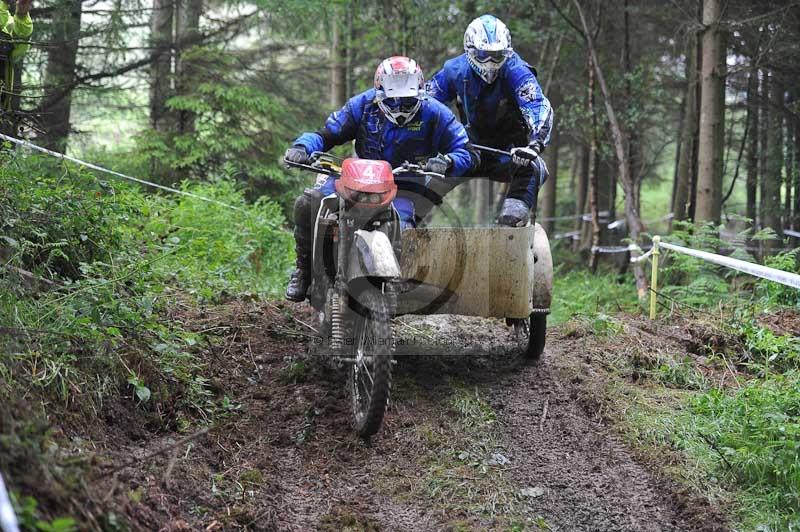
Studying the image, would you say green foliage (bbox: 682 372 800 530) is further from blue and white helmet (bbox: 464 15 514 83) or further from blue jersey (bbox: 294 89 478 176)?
blue and white helmet (bbox: 464 15 514 83)

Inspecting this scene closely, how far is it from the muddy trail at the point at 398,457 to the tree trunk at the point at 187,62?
700 centimetres

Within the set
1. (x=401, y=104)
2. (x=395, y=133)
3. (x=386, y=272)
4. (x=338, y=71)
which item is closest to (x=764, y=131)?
(x=338, y=71)

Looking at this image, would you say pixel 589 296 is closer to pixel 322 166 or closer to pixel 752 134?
pixel 322 166

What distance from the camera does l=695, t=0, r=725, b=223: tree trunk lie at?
1099 cm

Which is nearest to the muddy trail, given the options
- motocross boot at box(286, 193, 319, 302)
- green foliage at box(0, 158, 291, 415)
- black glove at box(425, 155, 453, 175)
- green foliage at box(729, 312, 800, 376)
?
green foliage at box(0, 158, 291, 415)

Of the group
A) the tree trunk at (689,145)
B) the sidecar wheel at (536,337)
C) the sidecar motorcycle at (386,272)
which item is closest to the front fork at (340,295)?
the sidecar motorcycle at (386,272)

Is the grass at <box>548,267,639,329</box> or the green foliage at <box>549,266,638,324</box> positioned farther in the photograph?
the green foliage at <box>549,266,638,324</box>

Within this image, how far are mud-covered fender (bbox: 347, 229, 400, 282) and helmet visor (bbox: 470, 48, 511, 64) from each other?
2349 millimetres

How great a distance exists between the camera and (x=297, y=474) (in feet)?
14.4

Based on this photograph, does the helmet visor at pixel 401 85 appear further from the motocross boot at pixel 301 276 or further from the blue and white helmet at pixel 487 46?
the motocross boot at pixel 301 276

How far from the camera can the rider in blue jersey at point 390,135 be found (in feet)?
19.0

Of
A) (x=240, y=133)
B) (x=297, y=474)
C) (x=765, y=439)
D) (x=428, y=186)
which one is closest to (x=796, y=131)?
(x=240, y=133)

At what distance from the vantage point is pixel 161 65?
12.7 meters

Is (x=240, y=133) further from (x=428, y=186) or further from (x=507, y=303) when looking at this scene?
(x=507, y=303)
